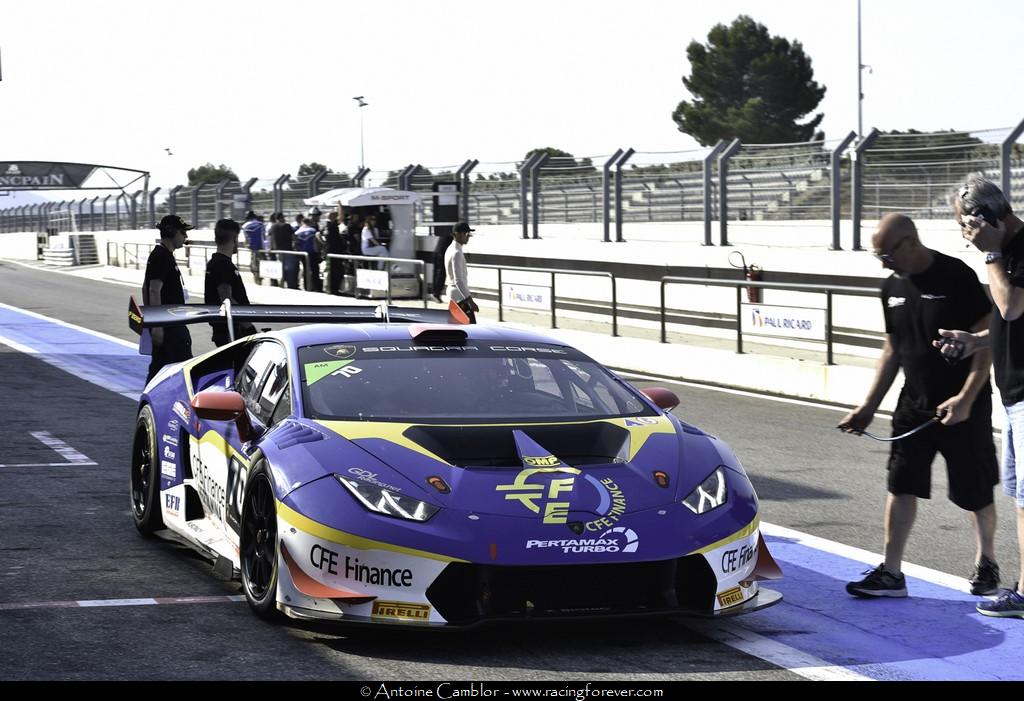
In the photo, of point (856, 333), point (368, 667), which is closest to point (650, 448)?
point (368, 667)

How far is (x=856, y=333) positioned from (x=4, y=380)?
9.49 metres

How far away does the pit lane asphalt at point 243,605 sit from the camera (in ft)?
17.7

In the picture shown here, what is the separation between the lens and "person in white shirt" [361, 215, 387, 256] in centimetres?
3095

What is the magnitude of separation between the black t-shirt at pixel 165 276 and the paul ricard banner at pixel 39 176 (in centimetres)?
8697

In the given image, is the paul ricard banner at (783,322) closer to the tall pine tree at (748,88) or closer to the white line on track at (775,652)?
the white line on track at (775,652)

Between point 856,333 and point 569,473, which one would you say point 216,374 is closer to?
point 569,473

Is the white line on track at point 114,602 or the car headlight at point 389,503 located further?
the white line on track at point 114,602

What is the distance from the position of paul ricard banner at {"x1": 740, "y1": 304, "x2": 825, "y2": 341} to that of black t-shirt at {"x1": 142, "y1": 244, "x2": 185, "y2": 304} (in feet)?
23.2

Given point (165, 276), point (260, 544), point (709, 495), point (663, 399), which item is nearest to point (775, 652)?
point (709, 495)

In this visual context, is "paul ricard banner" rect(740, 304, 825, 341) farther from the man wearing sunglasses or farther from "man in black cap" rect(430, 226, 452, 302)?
"man in black cap" rect(430, 226, 452, 302)

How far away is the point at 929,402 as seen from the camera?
21.9 ft

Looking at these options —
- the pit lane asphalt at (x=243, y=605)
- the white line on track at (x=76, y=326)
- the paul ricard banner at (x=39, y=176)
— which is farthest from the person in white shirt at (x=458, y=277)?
the paul ricard banner at (x=39, y=176)

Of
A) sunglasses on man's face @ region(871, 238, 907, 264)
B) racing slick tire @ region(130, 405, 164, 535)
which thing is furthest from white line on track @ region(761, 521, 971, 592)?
racing slick tire @ region(130, 405, 164, 535)

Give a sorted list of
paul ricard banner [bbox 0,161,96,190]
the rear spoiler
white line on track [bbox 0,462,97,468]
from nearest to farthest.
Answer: the rear spoiler → white line on track [bbox 0,462,97,468] → paul ricard banner [bbox 0,161,96,190]
